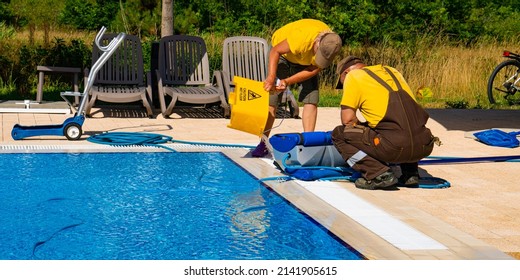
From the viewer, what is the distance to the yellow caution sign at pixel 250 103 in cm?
848

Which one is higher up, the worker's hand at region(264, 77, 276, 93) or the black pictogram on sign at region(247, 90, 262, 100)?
the worker's hand at region(264, 77, 276, 93)

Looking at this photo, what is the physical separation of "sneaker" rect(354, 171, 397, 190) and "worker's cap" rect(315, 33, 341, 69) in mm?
1285

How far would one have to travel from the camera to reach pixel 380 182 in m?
7.46

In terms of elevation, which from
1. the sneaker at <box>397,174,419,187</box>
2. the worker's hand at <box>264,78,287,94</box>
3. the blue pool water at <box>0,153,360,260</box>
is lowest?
the blue pool water at <box>0,153,360,260</box>

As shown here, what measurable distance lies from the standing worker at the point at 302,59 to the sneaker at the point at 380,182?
1.29 metres

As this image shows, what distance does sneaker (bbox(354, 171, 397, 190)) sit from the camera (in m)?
7.43

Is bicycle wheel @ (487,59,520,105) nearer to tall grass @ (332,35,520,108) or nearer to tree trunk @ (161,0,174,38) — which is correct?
tall grass @ (332,35,520,108)

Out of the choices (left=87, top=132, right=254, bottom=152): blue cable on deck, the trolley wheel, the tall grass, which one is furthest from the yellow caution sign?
the tall grass

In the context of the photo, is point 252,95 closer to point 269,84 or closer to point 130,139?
point 269,84

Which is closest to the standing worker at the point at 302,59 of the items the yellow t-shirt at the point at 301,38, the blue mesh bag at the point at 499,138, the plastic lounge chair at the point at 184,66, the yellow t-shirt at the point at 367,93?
the yellow t-shirt at the point at 301,38

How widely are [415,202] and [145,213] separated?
2.16 meters

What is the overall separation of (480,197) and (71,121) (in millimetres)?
4880

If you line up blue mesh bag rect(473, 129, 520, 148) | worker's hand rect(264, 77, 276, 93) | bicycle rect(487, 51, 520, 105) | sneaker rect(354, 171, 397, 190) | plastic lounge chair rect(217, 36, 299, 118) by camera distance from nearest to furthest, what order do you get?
sneaker rect(354, 171, 397, 190), worker's hand rect(264, 77, 276, 93), blue mesh bag rect(473, 129, 520, 148), plastic lounge chair rect(217, 36, 299, 118), bicycle rect(487, 51, 520, 105)

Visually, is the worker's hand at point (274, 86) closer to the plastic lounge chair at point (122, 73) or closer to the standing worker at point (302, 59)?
the standing worker at point (302, 59)
